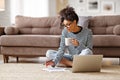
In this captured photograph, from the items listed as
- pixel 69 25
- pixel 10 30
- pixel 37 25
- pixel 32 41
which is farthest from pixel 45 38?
pixel 69 25

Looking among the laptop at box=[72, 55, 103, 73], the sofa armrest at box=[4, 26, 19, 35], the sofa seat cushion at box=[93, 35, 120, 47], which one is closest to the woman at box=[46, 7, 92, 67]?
the laptop at box=[72, 55, 103, 73]

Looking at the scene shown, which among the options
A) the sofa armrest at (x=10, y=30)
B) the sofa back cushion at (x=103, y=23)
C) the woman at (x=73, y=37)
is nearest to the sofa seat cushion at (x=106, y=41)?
the sofa back cushion at (x=103, y=23)

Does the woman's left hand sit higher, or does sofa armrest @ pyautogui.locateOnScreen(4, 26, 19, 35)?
sofa armrest @ pyautogui.locateOnScreen(4, 26, 19, 35)

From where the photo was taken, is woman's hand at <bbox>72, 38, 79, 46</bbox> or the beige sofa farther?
the beige sofa

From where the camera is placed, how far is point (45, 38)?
414cm

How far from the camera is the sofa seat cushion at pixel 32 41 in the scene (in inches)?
161

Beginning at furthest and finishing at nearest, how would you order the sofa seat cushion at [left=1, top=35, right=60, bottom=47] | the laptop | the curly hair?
the sofa seat cushion at [left=1, top=35, right=60, bottom=47], the curly hair, the laptop

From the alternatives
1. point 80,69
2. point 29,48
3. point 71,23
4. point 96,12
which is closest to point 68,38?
point 71,23

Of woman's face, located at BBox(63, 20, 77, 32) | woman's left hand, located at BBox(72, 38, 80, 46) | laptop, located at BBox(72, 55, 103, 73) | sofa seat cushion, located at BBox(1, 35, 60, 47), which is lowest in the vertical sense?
laptop, located at BBox(72, 55, 103, 73)

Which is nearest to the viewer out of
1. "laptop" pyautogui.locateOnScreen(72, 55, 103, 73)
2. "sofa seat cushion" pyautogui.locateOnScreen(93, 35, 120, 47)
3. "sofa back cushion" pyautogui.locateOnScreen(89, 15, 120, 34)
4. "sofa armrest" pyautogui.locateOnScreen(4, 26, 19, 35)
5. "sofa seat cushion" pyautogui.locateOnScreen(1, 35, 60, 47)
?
Answer: "laptop" pyautogui.locateOnScreen(72, 55, 103, 73)

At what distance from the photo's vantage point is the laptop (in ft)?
8.91

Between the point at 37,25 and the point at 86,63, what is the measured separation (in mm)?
2319

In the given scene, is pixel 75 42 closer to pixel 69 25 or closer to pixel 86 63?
pixel 69 25

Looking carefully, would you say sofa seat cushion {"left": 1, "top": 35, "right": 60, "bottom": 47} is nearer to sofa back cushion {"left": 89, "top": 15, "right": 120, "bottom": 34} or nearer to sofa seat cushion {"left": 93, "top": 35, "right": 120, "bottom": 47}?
sofa seat cushion {"left": 93, "top": 35, "right": 120, "bottom": 47}
